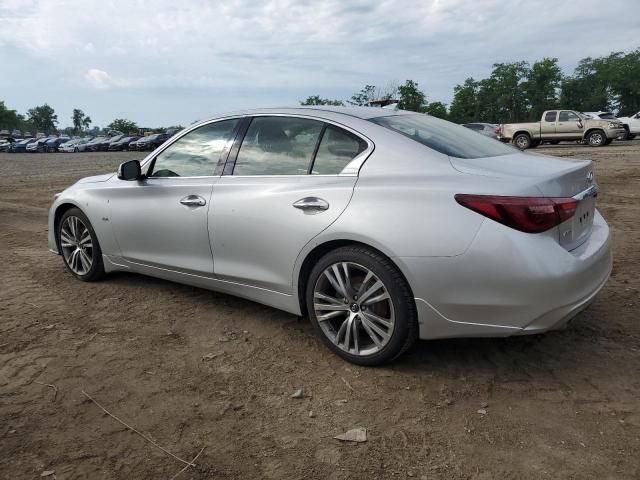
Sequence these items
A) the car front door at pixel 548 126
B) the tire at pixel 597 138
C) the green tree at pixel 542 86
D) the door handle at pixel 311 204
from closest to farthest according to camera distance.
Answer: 1. the door handle at pixel 311 204
2. the tire at pixel 597 138
3. the car front door at pixel 548 126
4. the green tree at pixel 542 86

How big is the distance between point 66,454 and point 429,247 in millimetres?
1980

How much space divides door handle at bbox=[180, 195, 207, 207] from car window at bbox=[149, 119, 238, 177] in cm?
19

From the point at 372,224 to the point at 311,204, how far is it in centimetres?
46

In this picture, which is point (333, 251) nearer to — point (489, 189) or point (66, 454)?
point (489, 189)

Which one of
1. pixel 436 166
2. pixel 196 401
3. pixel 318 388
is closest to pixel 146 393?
pixel 196 401

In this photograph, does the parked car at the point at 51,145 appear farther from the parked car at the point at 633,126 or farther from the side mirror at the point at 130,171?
the side mirror at the point at 130,171

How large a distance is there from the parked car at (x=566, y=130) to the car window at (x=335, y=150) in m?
23.0

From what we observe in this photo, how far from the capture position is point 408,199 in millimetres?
2930

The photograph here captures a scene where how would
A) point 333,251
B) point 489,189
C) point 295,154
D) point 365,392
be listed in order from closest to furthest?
point 489,189
point 365,392
point 333,251
point 295,154

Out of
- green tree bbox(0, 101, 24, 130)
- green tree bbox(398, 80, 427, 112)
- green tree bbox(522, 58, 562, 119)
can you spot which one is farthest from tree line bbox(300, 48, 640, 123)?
green tree bbox(0, 101, 24, 130)

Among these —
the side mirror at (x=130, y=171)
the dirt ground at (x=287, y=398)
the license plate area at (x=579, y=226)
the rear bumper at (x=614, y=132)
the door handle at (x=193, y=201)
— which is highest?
the side mirror at (x=130, y=171)

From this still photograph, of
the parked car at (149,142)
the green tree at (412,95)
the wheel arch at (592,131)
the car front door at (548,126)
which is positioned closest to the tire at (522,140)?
the car front door at (548,126)

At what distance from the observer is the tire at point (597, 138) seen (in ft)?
75.8

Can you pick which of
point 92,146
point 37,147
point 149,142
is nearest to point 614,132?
point 149,142
